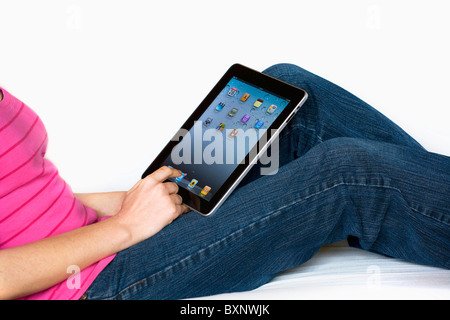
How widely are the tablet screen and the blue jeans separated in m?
0.07

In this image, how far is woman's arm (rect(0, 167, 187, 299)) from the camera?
0.67 m

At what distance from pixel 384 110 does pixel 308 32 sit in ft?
1.23

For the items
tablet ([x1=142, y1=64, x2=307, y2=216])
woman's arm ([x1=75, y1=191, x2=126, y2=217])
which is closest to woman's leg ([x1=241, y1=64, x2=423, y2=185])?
tablet ([x1=142, y1=64, x2=307, y2=216])

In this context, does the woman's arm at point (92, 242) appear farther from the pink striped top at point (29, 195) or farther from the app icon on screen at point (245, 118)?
the app icon on screen at point (245, 118)

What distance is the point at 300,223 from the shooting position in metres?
0.79

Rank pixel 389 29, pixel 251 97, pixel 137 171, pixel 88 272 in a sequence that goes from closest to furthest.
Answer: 1. pixel 88 272
2. pixel 251 97
3. pixel 137 171
4. pixel 389 29

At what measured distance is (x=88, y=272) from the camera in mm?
775

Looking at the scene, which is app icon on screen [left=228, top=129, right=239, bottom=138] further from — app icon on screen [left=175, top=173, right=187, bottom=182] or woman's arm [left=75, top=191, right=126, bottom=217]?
woman's arm [left=75, top=191, right=126, bottom=217]

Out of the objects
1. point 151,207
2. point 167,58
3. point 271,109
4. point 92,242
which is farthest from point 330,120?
point 167,58

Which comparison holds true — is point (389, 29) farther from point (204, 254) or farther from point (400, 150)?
point (204, 254)

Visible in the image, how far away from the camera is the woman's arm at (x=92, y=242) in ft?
2.21

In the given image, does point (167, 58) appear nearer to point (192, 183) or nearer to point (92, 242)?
point (192, 183)

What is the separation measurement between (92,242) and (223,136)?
30 centimetres

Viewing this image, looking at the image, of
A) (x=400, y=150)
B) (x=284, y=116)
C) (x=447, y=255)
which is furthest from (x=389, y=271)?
(x=284, y=116)
